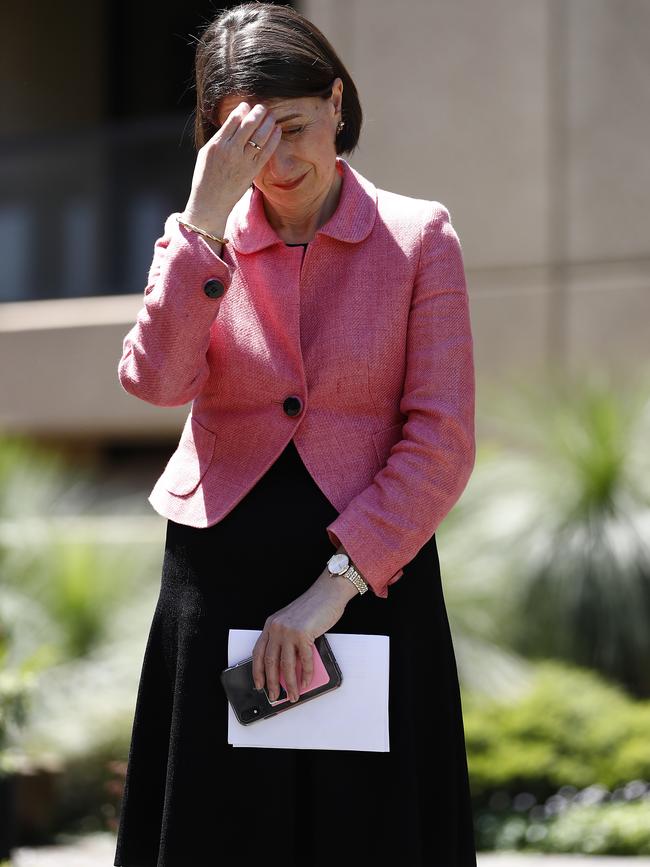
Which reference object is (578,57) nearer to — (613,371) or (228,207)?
(613,371)

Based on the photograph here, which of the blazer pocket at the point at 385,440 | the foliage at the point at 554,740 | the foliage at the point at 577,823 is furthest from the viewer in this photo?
the foliage at the point at 554,740

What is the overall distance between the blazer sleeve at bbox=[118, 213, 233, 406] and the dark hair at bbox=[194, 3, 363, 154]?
0.77 feet

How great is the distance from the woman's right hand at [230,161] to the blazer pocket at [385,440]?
1.34 feet

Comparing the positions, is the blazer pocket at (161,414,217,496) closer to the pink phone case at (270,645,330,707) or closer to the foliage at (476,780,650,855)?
the pink phone case at (270,645,330,707)

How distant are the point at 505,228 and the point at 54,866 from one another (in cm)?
466

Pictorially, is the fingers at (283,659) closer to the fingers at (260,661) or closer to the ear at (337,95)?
the fingers at (260,661)

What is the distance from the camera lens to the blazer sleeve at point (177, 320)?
1.89 m

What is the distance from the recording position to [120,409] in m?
8.91

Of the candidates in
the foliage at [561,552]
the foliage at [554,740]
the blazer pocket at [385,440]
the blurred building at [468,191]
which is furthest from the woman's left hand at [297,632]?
the blurred building at [468,191]

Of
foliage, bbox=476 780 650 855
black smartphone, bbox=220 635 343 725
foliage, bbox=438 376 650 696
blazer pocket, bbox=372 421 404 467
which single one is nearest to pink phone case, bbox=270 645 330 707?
black smartphone, bbox=220 635 343 725

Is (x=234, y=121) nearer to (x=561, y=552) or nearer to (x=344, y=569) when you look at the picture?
(x=344, y=569)

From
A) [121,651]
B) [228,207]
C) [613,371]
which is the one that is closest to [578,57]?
[613,371]

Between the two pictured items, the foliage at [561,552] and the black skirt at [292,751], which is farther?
the foliage at [561,552]

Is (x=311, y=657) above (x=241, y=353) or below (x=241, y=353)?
below
